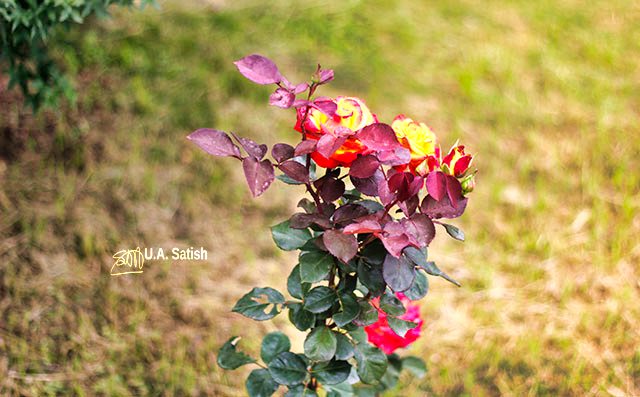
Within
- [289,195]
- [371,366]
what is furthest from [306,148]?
[289,195]

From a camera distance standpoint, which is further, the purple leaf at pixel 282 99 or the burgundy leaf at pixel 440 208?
the burgundy leaf at pixel 440 208

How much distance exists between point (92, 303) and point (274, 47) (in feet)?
5.02

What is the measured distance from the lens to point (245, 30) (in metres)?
3.04

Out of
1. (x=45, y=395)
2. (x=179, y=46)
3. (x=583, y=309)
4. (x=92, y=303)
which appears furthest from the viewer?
(x=179, y=46)

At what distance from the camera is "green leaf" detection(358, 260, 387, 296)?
119 cm

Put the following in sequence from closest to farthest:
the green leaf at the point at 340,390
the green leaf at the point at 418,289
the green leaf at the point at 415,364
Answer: the green leaf at the point at 418,289, the green leaf at the point at 340,390, the green leaf at the point at 415,364

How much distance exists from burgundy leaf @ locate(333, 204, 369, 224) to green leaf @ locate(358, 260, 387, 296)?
0.29ft

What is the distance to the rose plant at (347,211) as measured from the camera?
107 cm

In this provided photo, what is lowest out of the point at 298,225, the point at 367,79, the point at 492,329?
the point at 492,329

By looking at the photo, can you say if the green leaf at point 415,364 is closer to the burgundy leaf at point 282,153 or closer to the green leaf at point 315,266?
the green leaf at point 315,266

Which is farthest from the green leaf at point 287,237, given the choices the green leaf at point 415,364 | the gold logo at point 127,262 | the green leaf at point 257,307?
the gold logo at point 127,262

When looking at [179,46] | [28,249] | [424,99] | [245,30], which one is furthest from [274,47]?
[28,249]

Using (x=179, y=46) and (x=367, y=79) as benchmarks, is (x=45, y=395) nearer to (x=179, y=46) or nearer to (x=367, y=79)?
(x=179, y=46)

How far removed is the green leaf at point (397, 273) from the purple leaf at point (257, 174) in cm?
24
